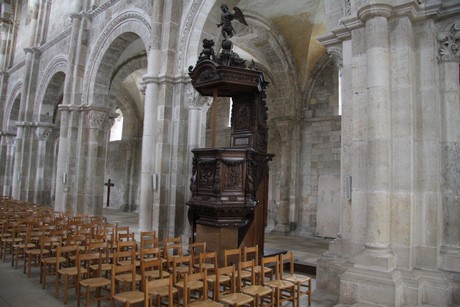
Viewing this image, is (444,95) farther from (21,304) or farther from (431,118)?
(21,304)

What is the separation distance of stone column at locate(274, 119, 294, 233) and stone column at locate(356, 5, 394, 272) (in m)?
8.76

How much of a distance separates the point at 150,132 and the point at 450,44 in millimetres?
6881

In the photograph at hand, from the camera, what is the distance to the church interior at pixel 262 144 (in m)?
4.93

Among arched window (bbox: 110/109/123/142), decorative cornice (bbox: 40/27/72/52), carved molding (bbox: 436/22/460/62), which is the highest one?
decorative cornice (bbox: 40/27/72/52)

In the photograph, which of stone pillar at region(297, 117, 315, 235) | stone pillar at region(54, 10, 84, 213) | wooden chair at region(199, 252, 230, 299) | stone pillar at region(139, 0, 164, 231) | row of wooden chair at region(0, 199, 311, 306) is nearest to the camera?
row of wooden chair at region(0, 199, 311, 306)

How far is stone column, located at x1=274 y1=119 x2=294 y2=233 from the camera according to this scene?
13.7 m

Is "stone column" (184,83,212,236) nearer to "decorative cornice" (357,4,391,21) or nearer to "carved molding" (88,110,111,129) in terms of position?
"decorative cornice" (357,4,391,21)

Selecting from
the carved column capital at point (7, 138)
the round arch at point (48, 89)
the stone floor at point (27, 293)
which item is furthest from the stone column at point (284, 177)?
→ the carved column capital at point (7, 138)

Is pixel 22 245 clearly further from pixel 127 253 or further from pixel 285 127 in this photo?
pixel 285 127

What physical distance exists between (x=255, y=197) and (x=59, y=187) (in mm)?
10233

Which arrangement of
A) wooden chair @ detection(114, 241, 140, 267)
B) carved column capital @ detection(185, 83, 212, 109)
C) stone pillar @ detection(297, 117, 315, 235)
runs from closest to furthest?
wooden chair @ detection(114, 241, 140, 267) < carved column capital @ detection(185, 83, 212, 109) < stone pillar @ detection(297, 117, 315, 235)

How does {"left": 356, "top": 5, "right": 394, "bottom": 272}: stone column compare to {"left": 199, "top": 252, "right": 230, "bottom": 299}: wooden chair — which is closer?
{"left": 199, "top": 252, "right": 230, "bottom": 299}: wooden chair

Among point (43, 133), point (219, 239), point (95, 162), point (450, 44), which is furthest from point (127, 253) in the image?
point (43, 133)

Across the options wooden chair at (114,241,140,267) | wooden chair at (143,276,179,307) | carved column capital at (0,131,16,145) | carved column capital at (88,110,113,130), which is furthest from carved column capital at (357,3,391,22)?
carved column capital at (0,131,16,145)
